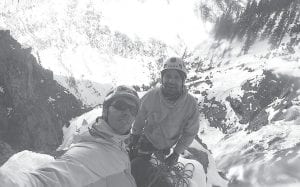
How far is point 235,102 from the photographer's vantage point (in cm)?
5997

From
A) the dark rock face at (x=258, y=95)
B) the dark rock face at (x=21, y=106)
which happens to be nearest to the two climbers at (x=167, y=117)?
the dark rock face at (x=21, y=106)

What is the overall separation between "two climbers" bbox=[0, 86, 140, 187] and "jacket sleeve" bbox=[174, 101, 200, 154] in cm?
320

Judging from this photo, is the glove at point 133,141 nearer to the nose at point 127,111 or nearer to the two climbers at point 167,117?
the two climbers at point 167,117

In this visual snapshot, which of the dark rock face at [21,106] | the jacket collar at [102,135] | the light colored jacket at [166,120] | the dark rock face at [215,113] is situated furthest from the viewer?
the dark rock face at [215,113]

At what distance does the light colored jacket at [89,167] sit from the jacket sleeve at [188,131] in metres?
3.46

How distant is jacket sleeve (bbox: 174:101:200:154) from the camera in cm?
780

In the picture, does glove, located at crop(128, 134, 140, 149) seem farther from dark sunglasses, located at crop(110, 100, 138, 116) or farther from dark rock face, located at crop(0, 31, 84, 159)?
dark rock face, located at crop(0, 31, 84, 159)

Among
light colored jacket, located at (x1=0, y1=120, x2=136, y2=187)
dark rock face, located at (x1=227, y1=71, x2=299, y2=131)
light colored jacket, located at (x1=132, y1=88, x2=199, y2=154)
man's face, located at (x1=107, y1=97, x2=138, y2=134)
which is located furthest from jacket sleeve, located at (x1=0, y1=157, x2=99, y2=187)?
dark rock face, located at (x1=227, y1=71, x2=299, y2=131)

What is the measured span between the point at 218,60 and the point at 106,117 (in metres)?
109

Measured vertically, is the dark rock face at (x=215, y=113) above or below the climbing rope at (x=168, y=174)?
below

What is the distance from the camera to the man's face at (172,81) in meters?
7.25

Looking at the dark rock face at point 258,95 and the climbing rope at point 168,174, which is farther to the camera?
the dark rock face at point 258,95

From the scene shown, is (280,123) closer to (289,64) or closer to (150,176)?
(289,64)

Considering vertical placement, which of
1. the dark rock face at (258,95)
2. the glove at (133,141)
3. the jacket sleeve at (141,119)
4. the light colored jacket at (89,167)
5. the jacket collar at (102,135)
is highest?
the jacket collar at (102,135)
